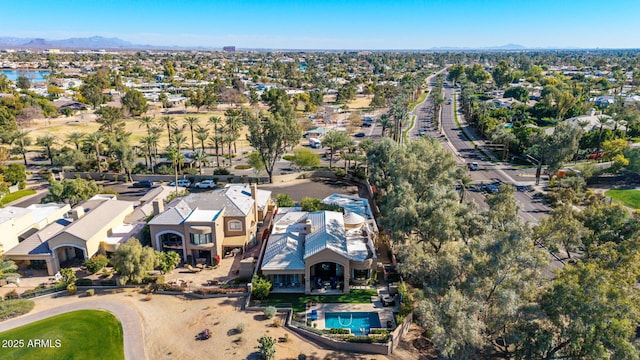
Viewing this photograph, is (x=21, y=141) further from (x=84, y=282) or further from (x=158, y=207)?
(x=84, y=282)

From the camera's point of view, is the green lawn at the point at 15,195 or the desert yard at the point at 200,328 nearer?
the desert yard at the point at 200,328

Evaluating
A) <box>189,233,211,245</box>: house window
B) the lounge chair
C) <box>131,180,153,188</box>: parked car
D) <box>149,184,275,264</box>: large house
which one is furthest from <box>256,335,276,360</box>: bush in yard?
<box>131,180,153,188</box>: parked car

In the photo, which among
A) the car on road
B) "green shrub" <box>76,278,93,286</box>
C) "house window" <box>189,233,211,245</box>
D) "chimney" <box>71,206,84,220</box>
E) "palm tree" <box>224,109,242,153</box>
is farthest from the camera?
"palm tree" <box>224,109,242,153</box>

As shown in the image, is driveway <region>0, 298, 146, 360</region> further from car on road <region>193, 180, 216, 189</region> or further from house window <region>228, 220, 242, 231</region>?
car on road <region>193, 180, 216, 189</region>

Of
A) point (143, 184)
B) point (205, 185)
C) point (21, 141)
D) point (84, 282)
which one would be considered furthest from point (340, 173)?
point (21, 141)

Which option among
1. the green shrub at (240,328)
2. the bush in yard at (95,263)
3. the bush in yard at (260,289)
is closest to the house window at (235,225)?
the bush in yard at (260,289)

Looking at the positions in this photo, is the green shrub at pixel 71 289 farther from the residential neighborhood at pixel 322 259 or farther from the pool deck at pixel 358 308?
the pool deck at pixel 358 308

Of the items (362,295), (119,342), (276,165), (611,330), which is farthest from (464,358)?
(276,165)
